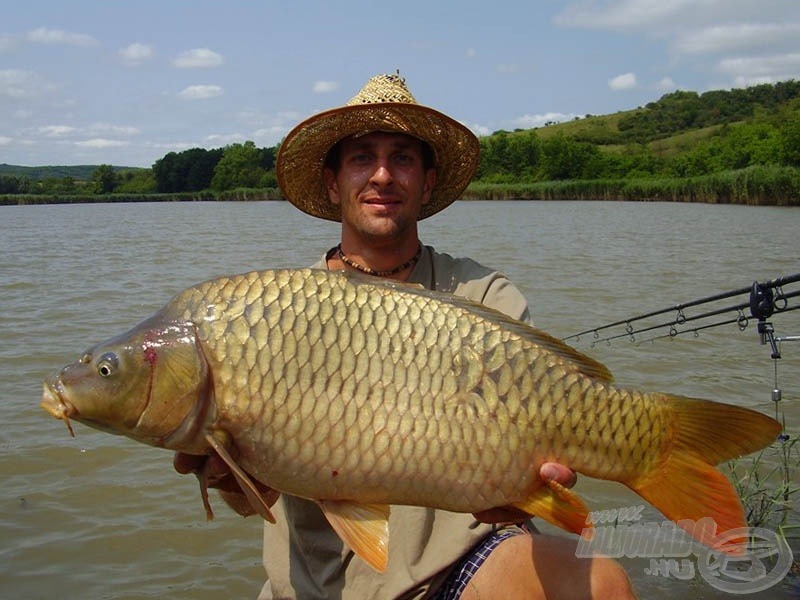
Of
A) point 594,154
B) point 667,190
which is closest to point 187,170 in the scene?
point 594,154

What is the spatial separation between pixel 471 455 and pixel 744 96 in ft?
309

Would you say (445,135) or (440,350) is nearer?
(440,350)

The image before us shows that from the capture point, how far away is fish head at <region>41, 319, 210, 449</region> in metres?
1.51

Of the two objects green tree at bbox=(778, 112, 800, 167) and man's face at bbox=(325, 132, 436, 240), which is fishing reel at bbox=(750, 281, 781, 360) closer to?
man's face at bbox=(325, 132, 436, 240)

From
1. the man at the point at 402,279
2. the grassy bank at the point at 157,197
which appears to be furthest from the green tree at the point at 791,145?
the man at the point at 402,279

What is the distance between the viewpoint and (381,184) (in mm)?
2281

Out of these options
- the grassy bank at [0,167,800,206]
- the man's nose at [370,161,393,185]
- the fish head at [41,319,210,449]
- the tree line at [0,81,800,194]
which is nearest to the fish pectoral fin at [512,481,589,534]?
the fish head at [41,319,210,449]

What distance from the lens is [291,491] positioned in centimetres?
155

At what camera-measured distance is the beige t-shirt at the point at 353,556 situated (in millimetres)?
1874

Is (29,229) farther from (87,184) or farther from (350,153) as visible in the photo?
(87,184)

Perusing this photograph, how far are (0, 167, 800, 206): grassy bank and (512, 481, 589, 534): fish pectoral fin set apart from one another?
2525cm

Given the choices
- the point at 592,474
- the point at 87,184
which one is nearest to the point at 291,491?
Result: the point at 592,474

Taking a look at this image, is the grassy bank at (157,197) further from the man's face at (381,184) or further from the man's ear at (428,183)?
the man's face at (381,184)

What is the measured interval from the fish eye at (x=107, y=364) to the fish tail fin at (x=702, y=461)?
1.08 meters
